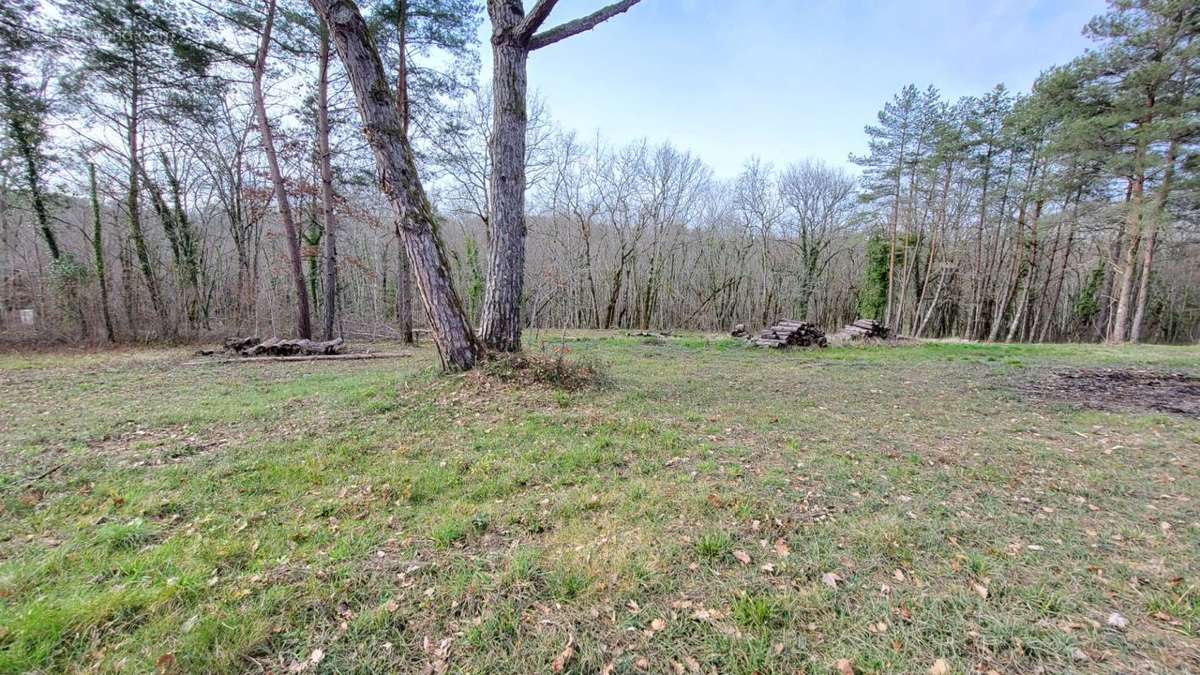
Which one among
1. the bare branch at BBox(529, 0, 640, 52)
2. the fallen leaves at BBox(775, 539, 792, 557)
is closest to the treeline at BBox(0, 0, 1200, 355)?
the bare branch at BBox(529, 0, 640, 52)

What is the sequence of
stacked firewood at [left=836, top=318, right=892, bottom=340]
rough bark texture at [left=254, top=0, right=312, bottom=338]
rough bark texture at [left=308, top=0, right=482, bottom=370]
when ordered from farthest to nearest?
stacked firewood at [left=836, top=318, right=892, bottom=340] → rough bark texture at [left=254, top=0, right=312, bottom=338] → rough bark texture at [left=308, top=0, right=482, bottom=370]

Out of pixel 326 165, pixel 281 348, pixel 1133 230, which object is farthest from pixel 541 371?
pixel 1133 230

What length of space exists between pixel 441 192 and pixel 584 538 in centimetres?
1981

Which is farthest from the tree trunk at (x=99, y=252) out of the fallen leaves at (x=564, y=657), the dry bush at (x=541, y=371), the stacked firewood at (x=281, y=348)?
the fallen leaves at (x=564, y=657)

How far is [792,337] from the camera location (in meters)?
12.2

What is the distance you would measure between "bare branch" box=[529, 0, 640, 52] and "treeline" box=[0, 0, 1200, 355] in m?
0.02

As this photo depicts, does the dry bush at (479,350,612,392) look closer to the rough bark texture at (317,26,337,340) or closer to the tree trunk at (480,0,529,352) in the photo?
the tree trunk at (480,0,529,352)

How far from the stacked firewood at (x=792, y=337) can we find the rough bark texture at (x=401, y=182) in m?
9.25

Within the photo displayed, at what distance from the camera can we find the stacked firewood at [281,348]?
1011 cm

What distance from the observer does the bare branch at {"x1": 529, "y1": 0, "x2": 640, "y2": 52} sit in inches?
202

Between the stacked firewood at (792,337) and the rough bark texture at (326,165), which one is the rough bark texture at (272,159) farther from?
the stacked firewood at (792,337)

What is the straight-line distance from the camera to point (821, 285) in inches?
1069

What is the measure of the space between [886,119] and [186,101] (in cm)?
2508

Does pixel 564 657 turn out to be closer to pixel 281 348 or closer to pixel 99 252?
pixel 281 348
